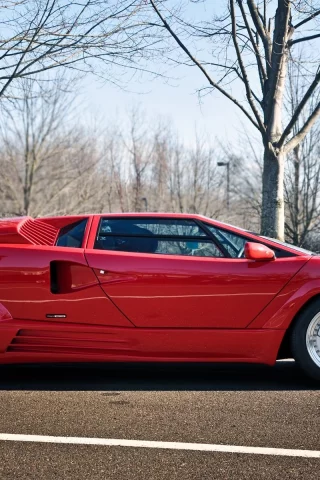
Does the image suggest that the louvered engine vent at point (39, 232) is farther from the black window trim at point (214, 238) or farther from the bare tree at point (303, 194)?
the bare tree at point (303, 194)

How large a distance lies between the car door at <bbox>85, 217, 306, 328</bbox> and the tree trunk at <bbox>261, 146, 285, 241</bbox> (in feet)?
14.2

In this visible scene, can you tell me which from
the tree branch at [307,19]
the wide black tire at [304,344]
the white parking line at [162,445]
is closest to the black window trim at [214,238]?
the wide black tire at [304,344]

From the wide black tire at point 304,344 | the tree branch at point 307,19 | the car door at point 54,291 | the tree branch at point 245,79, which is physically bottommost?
the wide black tire at point 304,344

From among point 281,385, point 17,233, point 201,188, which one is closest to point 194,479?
point 281,385

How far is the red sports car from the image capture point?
4539 mm

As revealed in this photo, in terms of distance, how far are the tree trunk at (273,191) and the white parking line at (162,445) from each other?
588 centimetres

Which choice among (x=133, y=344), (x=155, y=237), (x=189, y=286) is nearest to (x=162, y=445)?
(x=133, y=344)

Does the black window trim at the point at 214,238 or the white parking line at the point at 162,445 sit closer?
the white parking line at the point at 162,445

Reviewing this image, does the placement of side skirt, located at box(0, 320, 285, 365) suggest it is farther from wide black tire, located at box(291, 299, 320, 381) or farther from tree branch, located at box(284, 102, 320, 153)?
tree branch, located at box(284, 102, 320, 153)

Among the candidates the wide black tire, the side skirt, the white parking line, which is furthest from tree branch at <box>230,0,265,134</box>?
the white parking line

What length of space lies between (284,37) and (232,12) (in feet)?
2.91

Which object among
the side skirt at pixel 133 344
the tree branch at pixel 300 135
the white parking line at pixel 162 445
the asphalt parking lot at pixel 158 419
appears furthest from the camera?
the tree branch at pixel 300 135

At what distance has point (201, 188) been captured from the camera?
2433cm

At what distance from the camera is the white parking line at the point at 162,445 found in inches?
126
